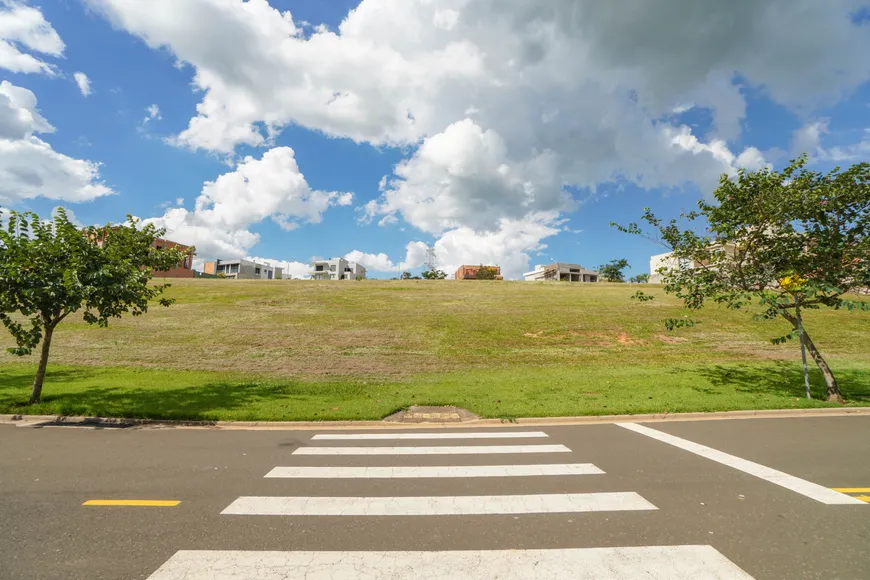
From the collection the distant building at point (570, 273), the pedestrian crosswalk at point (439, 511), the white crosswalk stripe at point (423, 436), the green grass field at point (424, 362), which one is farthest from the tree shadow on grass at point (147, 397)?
the distant building at point (570, 273)

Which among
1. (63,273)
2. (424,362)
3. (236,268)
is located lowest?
(424,362)

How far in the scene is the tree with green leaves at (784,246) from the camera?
12.0 meters

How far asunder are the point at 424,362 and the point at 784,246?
550 inches

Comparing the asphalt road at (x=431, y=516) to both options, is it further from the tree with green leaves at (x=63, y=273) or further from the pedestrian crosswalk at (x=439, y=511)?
the tree with green leaves at (x=63, y=273)

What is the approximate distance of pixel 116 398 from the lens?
1198cm

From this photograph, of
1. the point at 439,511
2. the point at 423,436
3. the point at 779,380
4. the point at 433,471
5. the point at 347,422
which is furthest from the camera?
the point at 779,380

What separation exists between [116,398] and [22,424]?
7.62 feet

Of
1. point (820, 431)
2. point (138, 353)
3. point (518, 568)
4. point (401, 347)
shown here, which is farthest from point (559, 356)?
point (138, 353)

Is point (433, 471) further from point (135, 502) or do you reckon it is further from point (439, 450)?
point (135, 502)

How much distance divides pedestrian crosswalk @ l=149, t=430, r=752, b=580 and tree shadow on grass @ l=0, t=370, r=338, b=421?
4.98 m

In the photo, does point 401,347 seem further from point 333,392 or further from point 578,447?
point 578,447

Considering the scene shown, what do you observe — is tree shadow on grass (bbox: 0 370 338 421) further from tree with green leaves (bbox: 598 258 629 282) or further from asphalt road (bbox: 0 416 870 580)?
tree with green leaves (bbox: 598 258 629 282)

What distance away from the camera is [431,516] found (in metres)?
4.76

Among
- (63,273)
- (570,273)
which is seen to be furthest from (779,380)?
(570,273)
